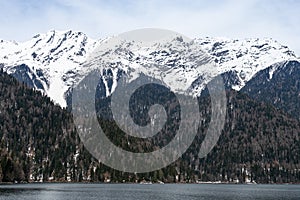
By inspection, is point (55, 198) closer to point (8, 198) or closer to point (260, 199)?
point (8, 198)

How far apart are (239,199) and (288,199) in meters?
17.3

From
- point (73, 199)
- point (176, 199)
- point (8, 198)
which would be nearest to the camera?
point (8, 198)

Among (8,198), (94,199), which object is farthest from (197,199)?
(8,198)

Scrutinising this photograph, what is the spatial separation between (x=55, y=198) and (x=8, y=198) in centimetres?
1772

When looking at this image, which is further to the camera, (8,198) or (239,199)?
(239,199)

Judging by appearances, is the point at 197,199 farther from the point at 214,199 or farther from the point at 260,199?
the point at 260,199

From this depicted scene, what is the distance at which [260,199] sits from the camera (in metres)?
186

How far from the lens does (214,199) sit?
180 m

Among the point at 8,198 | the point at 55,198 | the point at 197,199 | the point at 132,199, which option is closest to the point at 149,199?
the point at 132,199

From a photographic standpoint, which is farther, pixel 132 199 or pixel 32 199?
pixel 132 199

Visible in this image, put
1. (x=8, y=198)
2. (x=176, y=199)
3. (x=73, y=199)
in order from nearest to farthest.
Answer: (x=8, y=198) < (x=73, y=199) < (x=176, y=199)

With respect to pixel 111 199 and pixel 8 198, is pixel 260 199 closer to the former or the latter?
pixel 111 199

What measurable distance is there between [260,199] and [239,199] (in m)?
8.55

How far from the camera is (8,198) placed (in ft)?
502
